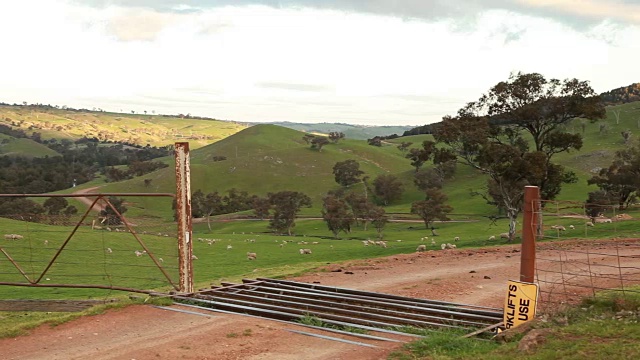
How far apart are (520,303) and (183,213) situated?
301 inches

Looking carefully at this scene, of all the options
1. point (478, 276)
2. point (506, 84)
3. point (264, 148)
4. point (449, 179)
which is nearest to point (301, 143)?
point (264, 148)

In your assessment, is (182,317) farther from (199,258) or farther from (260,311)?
(199,258)

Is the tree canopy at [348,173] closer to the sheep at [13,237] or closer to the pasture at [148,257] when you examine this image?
the pasture at [148,257]

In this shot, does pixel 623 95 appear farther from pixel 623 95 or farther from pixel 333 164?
pixel 333 164

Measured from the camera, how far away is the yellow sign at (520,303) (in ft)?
30.2

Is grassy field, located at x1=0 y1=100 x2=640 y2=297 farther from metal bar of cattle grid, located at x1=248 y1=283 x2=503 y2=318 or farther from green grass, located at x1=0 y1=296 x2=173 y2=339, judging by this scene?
green grass, located at x1=0 y1=296 x2=173 y2=339

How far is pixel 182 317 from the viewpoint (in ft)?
37.7

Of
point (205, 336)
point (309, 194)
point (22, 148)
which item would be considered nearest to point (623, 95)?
point (309, 194)

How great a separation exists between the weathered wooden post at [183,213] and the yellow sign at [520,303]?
731 centimetres

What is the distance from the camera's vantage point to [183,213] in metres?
13.0

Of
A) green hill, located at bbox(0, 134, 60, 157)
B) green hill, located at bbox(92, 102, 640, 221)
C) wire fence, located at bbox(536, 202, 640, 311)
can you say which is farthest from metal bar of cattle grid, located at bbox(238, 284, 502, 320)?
green hill, located at bbox(0, 134, 60, 157)

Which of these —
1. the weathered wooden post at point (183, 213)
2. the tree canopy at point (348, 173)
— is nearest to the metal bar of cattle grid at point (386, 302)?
the weathered wooden post at point (183, 213)

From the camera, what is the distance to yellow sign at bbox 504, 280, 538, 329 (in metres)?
9.20

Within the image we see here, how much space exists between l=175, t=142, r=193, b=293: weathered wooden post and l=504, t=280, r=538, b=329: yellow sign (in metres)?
7.31
